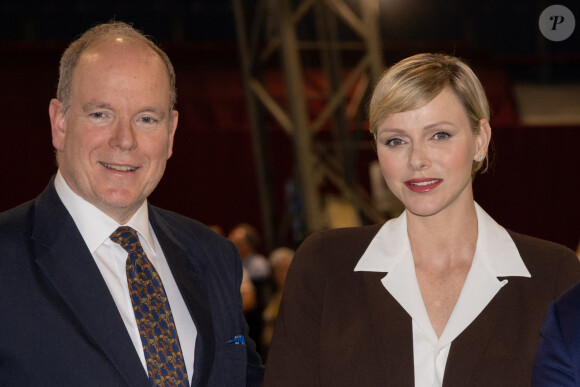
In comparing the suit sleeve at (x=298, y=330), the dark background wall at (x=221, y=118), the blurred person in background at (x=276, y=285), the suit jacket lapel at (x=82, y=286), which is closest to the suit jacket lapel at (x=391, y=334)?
the suit sleeve at (x=298, y=330)

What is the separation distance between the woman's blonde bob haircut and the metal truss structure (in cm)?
462

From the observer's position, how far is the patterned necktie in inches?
72.6

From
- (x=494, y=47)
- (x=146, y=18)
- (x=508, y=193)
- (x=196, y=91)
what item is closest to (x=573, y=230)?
(x=508, y=193)

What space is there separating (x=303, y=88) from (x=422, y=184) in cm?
487

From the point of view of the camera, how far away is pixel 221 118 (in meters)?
9.99

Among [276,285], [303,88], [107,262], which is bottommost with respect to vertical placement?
[276,285]

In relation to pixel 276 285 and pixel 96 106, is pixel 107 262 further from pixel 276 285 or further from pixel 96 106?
pixel 276 285

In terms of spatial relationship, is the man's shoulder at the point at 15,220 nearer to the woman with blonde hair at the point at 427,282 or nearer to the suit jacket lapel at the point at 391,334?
the woman with blonde hair at the point at 427,282

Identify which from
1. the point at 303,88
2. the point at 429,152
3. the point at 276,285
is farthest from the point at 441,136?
the point at 303,88

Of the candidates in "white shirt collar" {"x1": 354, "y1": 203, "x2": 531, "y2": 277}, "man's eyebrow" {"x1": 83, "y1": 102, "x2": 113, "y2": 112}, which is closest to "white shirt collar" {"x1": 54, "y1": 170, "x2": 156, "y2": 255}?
"man's eyebrow" {"x1": 83, "y1": 102, "x2": 113, "y2": 112}

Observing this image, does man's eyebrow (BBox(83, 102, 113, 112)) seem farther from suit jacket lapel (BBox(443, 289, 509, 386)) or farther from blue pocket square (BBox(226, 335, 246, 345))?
suit jacket lapel (BBox(443, 289, 509, 386))

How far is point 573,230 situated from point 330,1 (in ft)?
16.8

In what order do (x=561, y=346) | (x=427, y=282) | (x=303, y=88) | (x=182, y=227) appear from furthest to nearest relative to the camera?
(x=303, y=88) < (x=182, y=227) < (x=427, y=282) < (x=561, y=346)

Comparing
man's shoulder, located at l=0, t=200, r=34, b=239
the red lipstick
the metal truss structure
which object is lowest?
man's shoulder, located at l=0, t=200, r=34, b=239
